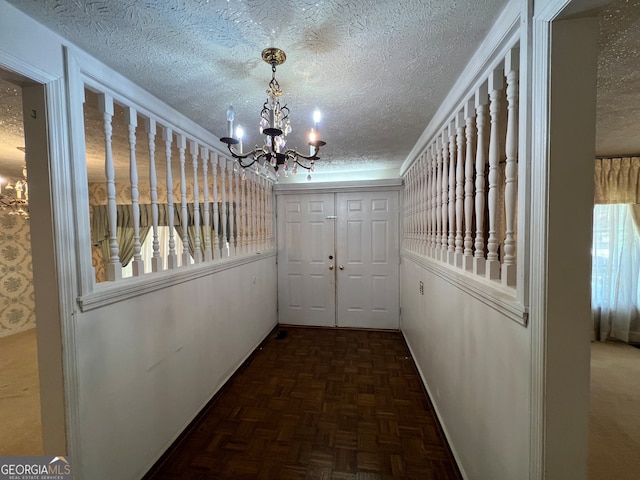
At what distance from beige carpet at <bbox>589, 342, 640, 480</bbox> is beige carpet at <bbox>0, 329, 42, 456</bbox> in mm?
3527

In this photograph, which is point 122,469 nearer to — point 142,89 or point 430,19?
point 142,89

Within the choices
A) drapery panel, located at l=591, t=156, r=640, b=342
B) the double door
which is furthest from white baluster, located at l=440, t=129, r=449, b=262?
drapery panel, located at l=591, t=156, r=640, b=342

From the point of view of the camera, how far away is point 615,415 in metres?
1.88

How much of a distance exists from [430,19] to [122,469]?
2.55 metres

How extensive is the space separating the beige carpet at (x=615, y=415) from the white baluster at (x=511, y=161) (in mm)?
1547

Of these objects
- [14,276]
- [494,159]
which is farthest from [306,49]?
[14,276]

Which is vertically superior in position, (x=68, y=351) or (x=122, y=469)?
(x=68, y=351)

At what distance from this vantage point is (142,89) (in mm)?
1464

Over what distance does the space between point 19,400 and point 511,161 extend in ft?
12.5

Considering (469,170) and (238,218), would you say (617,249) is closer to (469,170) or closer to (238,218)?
(469,170)

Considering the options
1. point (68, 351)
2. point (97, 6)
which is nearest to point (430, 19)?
point (97, 6)

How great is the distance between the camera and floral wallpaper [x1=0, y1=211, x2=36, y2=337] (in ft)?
11.4

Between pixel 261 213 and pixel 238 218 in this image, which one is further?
pixel 261 213

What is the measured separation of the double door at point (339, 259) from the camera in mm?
3543
